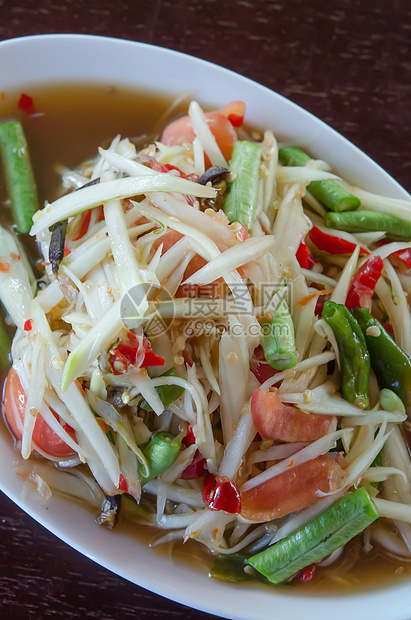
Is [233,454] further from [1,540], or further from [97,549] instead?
[1,540]

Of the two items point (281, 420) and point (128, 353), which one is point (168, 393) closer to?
point (128, 353)

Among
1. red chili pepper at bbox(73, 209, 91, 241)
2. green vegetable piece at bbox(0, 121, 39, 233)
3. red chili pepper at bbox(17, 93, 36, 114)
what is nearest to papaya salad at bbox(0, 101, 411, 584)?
red chili pepper at bbox(73, 209, 91, 241)

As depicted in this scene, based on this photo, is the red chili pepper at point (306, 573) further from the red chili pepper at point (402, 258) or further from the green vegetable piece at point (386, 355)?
the red chili pepper at point (402, 258)

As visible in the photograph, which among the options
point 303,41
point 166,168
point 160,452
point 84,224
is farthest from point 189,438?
point 303,41

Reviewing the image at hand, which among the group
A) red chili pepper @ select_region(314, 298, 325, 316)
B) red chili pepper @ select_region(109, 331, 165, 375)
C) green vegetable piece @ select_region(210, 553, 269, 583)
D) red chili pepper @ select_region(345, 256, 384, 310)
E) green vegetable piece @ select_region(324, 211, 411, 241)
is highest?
green vegetable piece @ select_region(324, 211, 411, 241)

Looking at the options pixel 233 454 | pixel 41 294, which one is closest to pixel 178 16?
pixel 41 294

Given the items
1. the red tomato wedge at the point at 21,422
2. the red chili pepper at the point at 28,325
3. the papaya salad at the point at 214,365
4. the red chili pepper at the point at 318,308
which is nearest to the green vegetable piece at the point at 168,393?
the papaya salad at the point at 214,365

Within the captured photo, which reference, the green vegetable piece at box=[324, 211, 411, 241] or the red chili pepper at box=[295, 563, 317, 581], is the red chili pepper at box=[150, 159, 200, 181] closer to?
the green vegetable piece at box=[324, 211, 411, 241]
